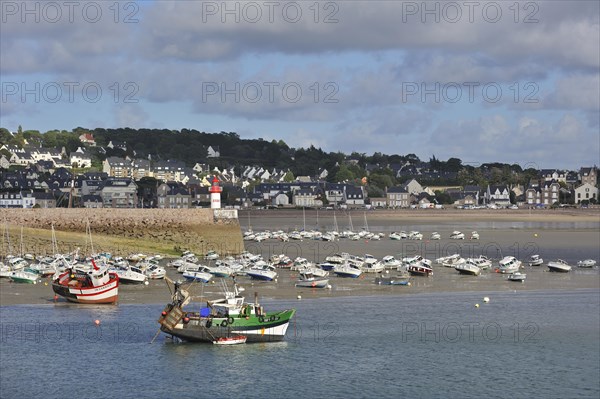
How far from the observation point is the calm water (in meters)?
32.4

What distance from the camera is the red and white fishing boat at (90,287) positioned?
4806 cm

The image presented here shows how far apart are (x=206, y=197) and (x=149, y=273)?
92719 millimetres

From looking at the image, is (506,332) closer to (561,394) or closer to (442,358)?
(442,358)

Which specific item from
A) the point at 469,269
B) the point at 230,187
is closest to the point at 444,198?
the point at 230,187

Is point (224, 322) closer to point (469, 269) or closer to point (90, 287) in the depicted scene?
point (90, 287)

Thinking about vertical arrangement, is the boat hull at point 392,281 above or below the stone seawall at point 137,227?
below

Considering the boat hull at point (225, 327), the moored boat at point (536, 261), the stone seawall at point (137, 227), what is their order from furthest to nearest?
the stone seawall at point (137, 227)
the moored boat at point (536, 261)
the boat hull at point (225, 327)

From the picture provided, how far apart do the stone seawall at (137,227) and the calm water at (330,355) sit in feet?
96.4

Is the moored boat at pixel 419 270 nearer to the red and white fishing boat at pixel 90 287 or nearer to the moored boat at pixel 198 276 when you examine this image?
the moored boat at pixel 198 276

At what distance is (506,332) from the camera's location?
138 ft

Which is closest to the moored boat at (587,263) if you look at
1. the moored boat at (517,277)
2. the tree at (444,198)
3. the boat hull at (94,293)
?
the moored boat at (517,277)

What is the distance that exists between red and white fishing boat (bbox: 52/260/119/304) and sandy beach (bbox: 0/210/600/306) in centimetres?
67

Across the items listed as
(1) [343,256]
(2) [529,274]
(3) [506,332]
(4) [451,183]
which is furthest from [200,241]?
(4) [451,183]

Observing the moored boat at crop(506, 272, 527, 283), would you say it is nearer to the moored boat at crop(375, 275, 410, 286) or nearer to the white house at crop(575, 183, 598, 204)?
the moored boat at crop(375, 275, 410, 286)
